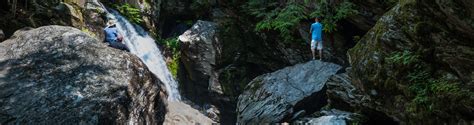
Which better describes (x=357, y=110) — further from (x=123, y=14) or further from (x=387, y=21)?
(x=123, y=14)

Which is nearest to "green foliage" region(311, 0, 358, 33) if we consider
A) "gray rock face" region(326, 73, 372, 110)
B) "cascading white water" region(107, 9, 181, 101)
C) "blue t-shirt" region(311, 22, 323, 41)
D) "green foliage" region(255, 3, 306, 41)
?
"green foliage" region(255, 3, 306, 41)

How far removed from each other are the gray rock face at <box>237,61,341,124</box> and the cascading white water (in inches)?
248

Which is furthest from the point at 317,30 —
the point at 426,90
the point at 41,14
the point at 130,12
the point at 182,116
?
the point at 130,12

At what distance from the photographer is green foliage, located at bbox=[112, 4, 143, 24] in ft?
71.9

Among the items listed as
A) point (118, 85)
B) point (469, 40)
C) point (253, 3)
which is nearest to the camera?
point (469, 40)

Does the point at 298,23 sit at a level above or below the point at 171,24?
above

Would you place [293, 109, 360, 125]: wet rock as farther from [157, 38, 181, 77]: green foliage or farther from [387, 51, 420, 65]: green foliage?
[157, 38, 181, 77]: green foliage

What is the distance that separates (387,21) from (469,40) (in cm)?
249

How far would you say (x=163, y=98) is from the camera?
43.6 ft

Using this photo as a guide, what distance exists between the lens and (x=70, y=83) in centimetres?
986

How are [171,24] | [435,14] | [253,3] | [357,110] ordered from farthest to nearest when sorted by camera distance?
[171,24] → [253,3] → [357,110] → [435,14]

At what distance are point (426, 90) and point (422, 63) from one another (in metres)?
0.57

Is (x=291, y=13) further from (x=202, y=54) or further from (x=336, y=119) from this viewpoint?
(x=336, y=119)

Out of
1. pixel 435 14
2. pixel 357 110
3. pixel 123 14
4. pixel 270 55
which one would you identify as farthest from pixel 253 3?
pixel 435 14
